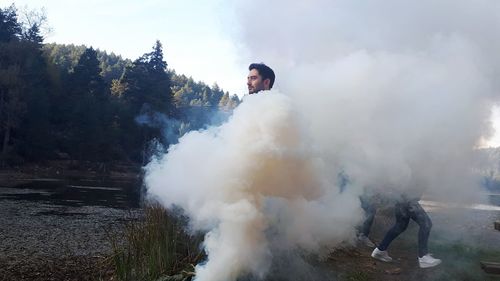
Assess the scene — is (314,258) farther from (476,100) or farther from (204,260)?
(476,100)

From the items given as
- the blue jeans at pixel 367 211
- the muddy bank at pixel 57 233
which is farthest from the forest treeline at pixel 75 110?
the blue jeans at pixel 367 211

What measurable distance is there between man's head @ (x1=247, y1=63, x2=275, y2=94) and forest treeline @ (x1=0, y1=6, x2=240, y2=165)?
1210 inches

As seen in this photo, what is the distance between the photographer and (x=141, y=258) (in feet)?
25.1

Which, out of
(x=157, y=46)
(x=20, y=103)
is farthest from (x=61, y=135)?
(x=157, y=46)

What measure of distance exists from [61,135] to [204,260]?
148ft

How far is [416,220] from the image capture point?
7.90 metres

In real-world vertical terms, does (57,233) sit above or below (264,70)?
below

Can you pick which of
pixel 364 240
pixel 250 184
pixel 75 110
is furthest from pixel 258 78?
pixel 75 110

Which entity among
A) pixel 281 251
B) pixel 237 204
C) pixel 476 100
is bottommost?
pixel 281 251

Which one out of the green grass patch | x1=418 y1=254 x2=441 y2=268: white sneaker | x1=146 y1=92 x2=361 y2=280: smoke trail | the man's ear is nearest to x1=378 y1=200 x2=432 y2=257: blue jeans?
x1=418 y1=254 x2=441 y2=268: white sneaker

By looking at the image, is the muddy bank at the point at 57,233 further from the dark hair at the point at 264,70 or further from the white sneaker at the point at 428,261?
the white sneaker at the point at 428,261

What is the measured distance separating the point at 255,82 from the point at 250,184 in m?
2.01

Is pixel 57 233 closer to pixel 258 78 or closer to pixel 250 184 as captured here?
pixel 258 78

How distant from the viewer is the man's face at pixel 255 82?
7445 mm
